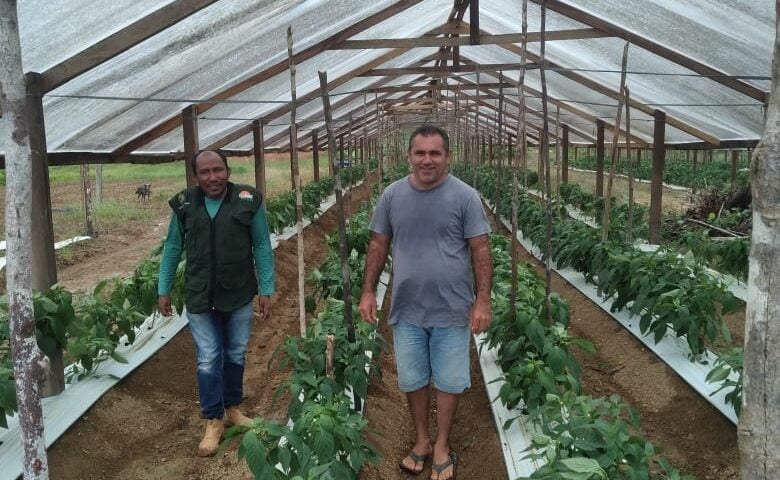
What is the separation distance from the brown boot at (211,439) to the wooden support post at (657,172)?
23.4ft

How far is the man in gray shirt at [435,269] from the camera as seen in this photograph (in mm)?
3105

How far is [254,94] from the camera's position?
7688mm

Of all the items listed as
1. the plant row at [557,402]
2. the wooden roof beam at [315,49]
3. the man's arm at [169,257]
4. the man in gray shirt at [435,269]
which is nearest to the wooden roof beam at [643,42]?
the wooden roof beam at [315,49]

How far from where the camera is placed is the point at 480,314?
3.12 metres

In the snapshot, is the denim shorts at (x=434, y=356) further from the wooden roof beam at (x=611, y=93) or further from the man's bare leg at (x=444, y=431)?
the wooden roof beam at (x=611, y=93)

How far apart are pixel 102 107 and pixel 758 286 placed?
17.3 feet

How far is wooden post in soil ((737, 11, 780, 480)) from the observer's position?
4.90 feet

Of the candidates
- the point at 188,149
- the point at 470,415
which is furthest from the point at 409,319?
the point at 188,149

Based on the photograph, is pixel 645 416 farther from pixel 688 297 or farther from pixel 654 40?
pixel 654 40

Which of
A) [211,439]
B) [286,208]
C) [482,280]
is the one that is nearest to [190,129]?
[286,208]

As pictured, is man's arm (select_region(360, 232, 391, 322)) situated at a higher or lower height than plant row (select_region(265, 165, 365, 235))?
higher

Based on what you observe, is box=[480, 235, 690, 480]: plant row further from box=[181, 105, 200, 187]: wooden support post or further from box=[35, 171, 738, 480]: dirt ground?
box=[181, 105, 200, 187]: wooden support post

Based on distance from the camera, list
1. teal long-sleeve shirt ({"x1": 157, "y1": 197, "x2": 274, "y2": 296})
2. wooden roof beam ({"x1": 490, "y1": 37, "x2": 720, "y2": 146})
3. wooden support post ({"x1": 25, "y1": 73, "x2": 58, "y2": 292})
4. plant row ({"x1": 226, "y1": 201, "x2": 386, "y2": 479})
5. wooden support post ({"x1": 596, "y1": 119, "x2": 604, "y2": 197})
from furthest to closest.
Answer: wooden support post ({"x1": 596, "y1": 119, "x2": 604, "y2": 197})
wooden roof beam ({"x1": 490, "y1": 37, "x2": 720, "y2": 146})
wooden support post ({"x1": 25, "y1": 73, "x2": 58, "y2": 292})
teal long-sleeve shirt ({"x1": 157, "y1": 197, "x2": 274, "y2": 296})
plant row ({"x1": 226, "y1": 201, "x2": 386, "y2": 479})

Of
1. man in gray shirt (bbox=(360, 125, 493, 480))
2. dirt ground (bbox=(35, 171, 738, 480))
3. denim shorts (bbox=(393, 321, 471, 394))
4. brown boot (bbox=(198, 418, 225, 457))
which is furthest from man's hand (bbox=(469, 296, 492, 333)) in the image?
brown boot (bbox=(198, 418, 225, 457))
